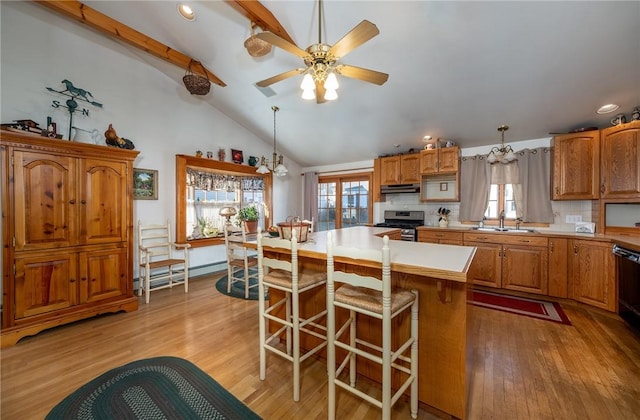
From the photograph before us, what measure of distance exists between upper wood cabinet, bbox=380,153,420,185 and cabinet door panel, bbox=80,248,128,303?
410cm

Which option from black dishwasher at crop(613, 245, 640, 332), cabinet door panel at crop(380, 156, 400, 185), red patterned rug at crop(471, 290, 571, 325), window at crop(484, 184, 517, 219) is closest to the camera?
black dishwasher at crop(613, 245, 640, 332)

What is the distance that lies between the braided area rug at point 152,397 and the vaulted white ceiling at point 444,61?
3177 mm

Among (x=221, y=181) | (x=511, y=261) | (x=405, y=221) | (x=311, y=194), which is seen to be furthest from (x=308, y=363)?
(x=311, y=194)

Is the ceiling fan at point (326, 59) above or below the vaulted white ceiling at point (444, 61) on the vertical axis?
below

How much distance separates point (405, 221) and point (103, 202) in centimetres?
442

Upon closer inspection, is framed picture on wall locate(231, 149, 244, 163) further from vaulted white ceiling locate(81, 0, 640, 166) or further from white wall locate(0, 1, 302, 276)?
vaulted white ceiling locate(81, 0, 640, 166)

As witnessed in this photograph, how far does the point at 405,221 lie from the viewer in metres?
4.60

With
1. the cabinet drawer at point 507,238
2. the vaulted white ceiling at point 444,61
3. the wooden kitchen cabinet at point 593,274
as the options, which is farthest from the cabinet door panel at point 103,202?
the wooden kitchen cabinet at point 593,274

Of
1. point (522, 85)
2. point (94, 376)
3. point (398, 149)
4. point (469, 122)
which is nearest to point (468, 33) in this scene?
point (522, 85)

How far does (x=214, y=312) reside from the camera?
290 cm

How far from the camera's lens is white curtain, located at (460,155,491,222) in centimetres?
392

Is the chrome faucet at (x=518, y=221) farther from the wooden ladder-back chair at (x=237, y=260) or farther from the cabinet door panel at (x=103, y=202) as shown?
the cabinet door panel at (x=103, y=202)

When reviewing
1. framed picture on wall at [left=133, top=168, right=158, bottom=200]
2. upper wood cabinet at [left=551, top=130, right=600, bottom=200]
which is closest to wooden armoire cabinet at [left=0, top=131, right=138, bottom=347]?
framed picture on wall at [left=133, top=168, right=158, bottom=200]

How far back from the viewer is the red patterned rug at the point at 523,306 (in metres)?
2.83
